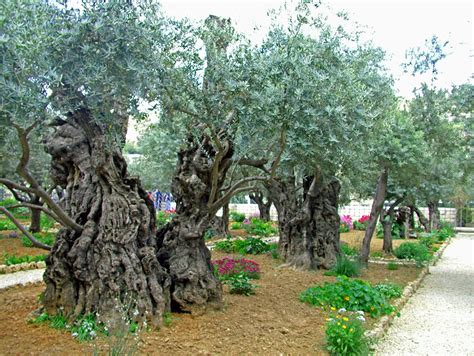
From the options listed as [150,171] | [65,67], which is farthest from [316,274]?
[150,171]

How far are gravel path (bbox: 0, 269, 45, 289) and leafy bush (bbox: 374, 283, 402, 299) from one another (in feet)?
21.3

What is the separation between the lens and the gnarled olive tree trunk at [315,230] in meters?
11.5

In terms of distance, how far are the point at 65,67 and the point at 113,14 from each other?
0.65 metres

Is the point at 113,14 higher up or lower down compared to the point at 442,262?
higher up

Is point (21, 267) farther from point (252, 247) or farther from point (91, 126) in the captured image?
point (91, 126)

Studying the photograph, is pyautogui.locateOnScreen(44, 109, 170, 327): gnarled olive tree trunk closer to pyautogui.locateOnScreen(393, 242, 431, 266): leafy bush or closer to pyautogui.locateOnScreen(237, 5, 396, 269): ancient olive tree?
pyautogui.locateOnScreen(237, 5, 396, 269): ancient olive tree

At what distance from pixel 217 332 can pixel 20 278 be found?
5.81m

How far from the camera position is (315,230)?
11.7 m

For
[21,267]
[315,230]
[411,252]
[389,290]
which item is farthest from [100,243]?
[411,252]

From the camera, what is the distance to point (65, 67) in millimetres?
4426

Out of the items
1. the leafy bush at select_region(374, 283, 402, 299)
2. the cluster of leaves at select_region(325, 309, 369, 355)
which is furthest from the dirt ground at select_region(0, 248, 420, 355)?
the leafy bush at select_region(374, 283, 402, 299)

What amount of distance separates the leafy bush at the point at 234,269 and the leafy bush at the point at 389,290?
2.36 meters

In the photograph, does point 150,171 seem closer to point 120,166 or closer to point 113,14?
point 120,166

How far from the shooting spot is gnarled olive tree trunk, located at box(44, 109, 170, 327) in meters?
5.51
